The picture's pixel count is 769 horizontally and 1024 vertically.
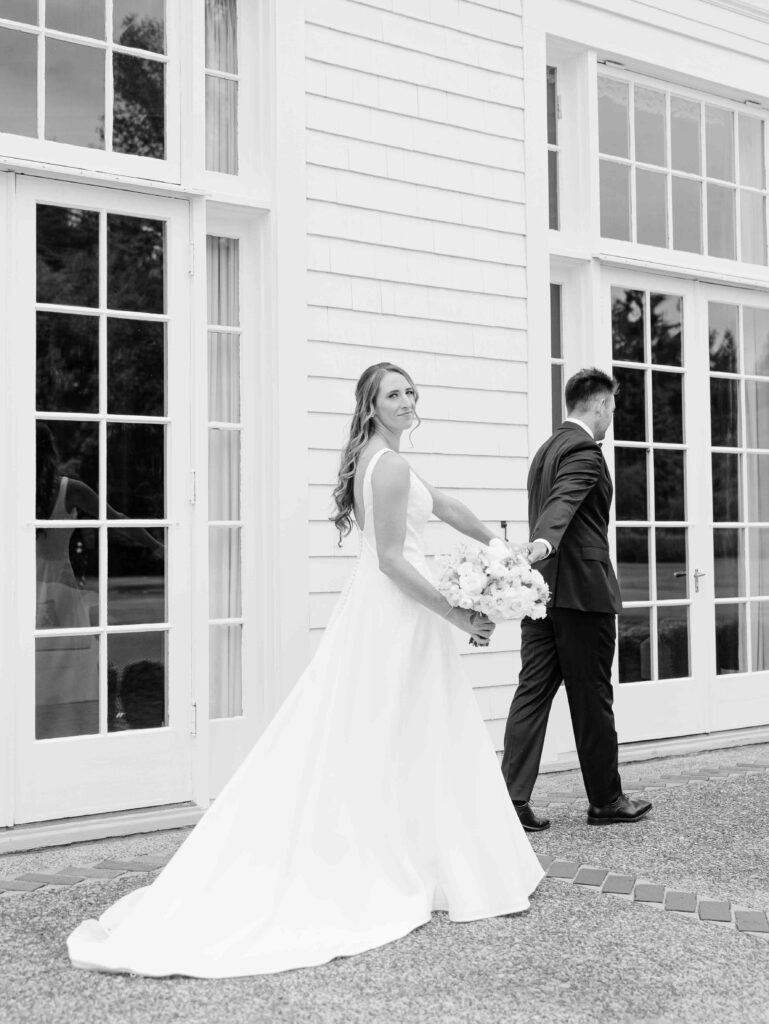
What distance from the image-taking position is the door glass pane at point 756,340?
691cm

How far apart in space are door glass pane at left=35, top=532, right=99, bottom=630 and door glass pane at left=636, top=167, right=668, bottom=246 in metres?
3.62

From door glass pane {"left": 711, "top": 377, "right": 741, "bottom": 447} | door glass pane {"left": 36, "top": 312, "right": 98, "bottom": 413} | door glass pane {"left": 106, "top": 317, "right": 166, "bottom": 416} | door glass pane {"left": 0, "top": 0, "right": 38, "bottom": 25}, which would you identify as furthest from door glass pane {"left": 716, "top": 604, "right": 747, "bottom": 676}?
door glass pane {"left": 0, "top": 0, "right": 38, "bottom": 25}

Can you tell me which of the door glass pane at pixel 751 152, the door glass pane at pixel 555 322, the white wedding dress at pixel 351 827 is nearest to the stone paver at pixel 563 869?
the white wedding dress at pixel 351 827

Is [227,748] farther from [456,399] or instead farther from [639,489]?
[639,489]

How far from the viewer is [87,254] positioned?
15.3 feet

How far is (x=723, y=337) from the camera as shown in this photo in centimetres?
680

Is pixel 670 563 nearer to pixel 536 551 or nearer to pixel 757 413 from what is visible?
pixel 757 413

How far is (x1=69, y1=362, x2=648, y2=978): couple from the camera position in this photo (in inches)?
120

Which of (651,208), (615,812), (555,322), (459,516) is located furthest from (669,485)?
(459,516)

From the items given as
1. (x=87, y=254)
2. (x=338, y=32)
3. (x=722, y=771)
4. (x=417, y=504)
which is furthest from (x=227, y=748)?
(x=338, y=32)

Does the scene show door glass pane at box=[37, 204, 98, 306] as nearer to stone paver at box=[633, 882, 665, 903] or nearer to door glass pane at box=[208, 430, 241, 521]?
door glass pane at box=[208, 430, 241, 521]

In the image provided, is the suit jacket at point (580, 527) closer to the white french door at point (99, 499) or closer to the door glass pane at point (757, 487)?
the white french door at point (99, 499)

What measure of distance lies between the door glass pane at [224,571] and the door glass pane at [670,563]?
2.55 meters

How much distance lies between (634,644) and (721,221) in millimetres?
2597
